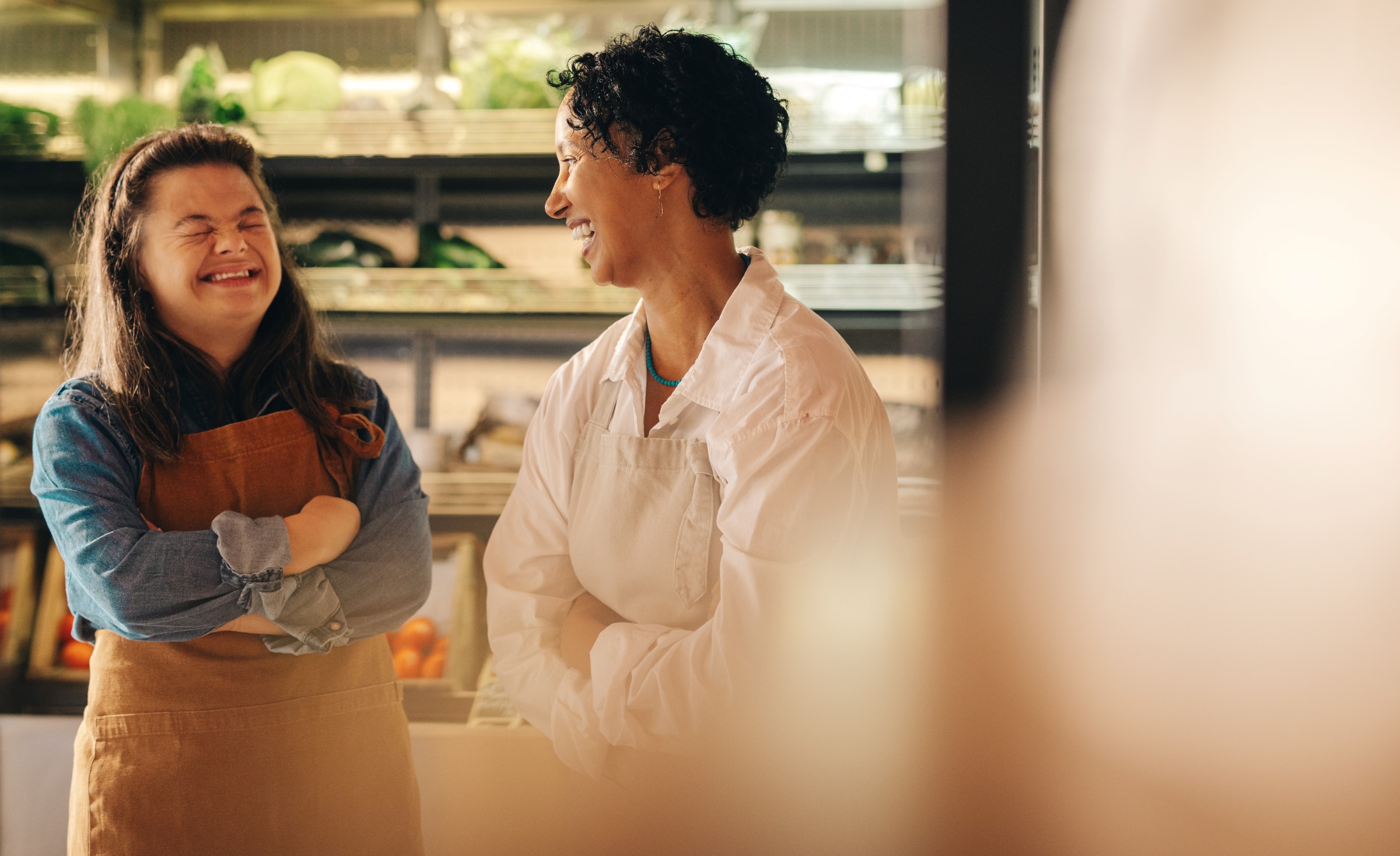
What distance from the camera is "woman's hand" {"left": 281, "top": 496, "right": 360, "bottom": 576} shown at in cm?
109

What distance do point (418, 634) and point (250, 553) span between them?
3.48 ft

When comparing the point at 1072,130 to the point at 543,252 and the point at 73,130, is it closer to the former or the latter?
the point at 543,252

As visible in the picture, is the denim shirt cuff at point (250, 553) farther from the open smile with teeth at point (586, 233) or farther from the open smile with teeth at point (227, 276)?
the open smile with teeth at point (586, 233)

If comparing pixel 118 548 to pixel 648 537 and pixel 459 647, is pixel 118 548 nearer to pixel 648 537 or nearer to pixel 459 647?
pixel 648 537

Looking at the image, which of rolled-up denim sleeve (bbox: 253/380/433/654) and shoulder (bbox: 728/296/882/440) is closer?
shoulder (bbox: 728/296/882/440)

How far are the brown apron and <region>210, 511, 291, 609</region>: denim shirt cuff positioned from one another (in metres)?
Answer: 0.12

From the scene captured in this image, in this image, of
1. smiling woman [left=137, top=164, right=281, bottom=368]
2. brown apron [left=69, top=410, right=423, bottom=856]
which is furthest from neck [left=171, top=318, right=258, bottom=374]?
brown apron [left=69, top=410, right=423, bottom=856]

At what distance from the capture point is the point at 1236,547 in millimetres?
971

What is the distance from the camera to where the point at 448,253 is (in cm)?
213

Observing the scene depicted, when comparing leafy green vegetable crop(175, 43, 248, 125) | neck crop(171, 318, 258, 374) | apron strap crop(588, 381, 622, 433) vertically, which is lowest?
apron strap crop(588, 381, 622, 433)

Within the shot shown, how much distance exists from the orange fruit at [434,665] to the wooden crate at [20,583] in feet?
3.03

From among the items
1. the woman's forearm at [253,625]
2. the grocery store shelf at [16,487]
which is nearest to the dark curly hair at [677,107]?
the woman's forearm at [253,625]

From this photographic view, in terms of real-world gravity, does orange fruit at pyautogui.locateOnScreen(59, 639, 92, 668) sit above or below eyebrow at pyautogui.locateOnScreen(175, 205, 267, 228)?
below

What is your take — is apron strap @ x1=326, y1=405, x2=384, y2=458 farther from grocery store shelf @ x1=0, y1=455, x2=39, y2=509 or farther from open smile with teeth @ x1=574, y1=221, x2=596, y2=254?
grocery store shelf @ x1=0, y1=455, x2=39, y2=509
